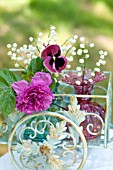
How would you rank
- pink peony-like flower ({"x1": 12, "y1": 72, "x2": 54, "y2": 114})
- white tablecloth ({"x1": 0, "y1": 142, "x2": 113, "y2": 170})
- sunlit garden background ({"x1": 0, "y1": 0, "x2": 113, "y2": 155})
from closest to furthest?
pink peony-like flower ({"x1": 12, "y1": 72, "x2": 54, "y2": 114})
white tablecloth ({"x1": 0, "y1": 142, "x2": 113, "y2": 170})
sunlit garden background ({"x1": 0, "y1": 0, "x2": 113, "y2": 155})

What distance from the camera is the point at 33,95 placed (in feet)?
4.05

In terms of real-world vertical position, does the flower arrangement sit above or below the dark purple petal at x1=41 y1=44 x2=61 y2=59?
below

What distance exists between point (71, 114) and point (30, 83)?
12cm

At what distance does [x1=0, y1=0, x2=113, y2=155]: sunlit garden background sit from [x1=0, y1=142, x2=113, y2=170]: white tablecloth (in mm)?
2079

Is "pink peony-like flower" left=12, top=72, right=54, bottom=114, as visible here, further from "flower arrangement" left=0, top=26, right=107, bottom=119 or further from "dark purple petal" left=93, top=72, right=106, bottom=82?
"dark purple petal" left=93, top=72, right=106, bottom=82

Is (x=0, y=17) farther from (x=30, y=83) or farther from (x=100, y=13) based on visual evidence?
(x=30, y=83)

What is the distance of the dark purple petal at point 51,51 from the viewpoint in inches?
50.6

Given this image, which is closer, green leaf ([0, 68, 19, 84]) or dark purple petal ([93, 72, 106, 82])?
green leaf ([0, 68, 19, 84])

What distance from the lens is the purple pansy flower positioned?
1.28m

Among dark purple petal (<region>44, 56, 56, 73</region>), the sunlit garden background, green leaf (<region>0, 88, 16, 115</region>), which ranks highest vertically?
the sunlit garden background

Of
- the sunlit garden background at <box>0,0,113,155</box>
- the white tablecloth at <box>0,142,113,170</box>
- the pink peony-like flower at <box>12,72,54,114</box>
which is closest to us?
the pink peony-like flower at <box>12,72,54,114</box>

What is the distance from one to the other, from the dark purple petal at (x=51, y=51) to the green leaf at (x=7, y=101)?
0.11 m

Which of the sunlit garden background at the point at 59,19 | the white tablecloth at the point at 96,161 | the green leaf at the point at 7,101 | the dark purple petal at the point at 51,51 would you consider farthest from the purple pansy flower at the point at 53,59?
the sunlit garden background at the point at 59,19

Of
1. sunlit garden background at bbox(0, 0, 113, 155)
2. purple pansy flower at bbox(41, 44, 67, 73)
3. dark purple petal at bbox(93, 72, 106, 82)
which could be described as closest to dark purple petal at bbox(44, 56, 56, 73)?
purple pansy flower at bbox(41, 44, 67, 73)
